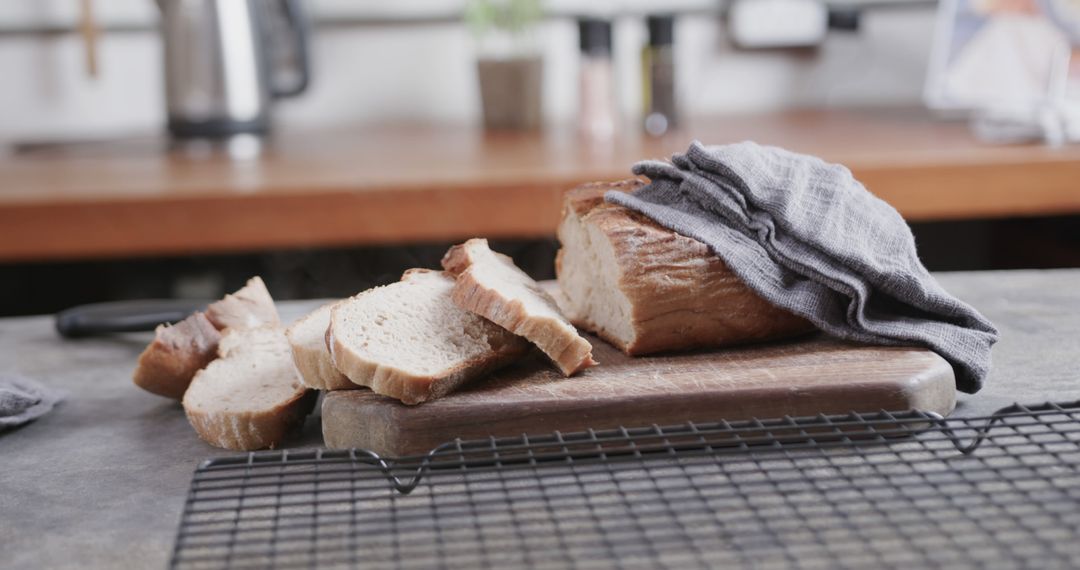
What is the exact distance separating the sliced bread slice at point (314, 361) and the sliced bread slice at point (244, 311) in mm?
206

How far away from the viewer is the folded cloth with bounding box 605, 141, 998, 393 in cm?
124

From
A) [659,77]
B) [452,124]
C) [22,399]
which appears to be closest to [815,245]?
[22,399]

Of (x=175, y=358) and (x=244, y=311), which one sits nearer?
(x=175, y=358)

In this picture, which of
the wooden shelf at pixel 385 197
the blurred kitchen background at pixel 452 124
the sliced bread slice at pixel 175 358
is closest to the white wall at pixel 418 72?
the blurred kitchen background at pixel 452 124

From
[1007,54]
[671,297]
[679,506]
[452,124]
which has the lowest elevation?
[679,506]

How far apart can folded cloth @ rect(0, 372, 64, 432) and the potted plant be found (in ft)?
6.27

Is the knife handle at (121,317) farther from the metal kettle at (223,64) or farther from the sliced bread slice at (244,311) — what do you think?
the metal kettle at (223,64)

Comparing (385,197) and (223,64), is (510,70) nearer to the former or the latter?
(223,64)

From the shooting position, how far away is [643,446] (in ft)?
3.32

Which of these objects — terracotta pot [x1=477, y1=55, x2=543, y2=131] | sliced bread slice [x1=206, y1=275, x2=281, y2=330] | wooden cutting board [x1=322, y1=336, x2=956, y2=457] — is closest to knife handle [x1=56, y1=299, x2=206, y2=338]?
sliced bread slice [x1=206, y1=275, x2=281, y2=330]

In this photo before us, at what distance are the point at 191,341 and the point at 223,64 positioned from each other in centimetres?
159

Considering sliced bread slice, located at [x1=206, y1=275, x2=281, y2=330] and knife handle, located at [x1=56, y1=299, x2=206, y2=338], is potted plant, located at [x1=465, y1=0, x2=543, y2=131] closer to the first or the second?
knife handle, located at [x1=56, y1=299, x2=206, y2=338]

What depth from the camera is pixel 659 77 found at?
112 inches

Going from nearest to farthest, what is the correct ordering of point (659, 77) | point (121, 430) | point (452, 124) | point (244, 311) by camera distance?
point (121, 430), point (244, 311), point (659, 77), point (452, 124)
